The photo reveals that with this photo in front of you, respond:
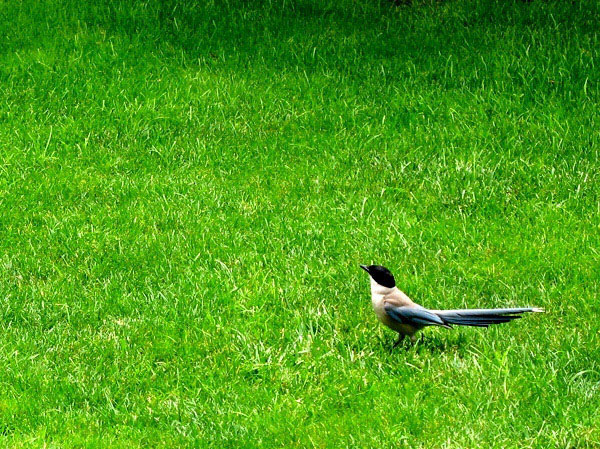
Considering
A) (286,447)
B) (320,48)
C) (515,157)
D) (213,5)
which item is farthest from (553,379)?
(213,5)

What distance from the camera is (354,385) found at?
498 cm

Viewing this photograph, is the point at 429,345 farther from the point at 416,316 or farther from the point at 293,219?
the point at 293,219

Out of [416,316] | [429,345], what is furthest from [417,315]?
[429,345]

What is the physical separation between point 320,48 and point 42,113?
9.31ft

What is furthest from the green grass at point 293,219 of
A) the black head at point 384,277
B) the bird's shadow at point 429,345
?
the black head at point 384,277

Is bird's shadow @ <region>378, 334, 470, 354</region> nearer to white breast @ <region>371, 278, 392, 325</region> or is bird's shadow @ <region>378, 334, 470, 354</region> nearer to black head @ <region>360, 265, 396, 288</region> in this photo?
white breast @ <region>371, 278, 392, 325</region>

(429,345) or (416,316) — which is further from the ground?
(416,316)

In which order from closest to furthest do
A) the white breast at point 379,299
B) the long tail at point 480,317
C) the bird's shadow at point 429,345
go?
the long tail at point 480,317, the white breast at point 379,299, the bird's shadow at point 429,345

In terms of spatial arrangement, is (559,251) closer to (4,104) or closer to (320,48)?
(320,48)

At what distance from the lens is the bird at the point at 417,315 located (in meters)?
5.07

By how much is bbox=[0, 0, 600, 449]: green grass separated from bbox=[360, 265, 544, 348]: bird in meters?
0.20

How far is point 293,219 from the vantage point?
280 inches

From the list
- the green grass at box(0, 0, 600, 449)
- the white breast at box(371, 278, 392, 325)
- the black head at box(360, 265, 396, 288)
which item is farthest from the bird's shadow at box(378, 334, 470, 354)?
the black head at box(360, 265, 396, 288)

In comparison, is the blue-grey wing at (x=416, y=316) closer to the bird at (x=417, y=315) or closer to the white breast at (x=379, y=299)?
the bird at (x=417, y=315)
